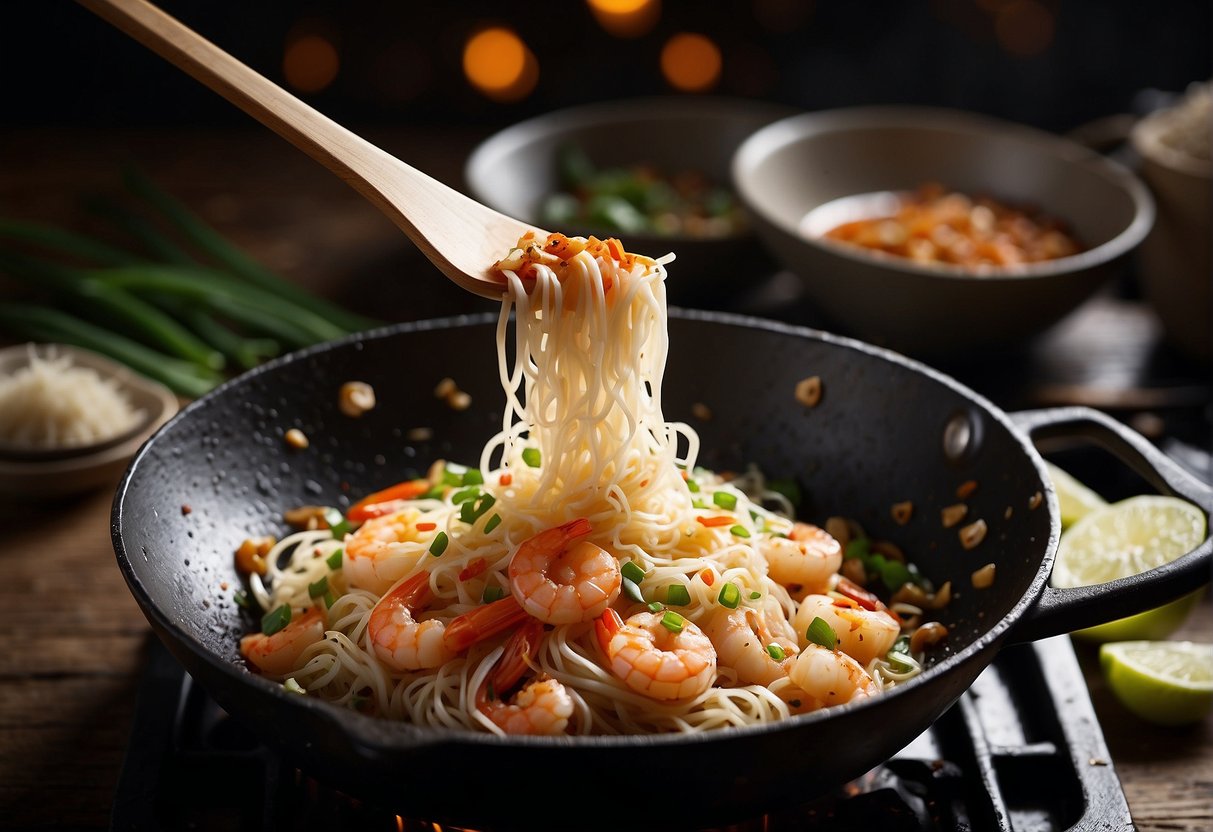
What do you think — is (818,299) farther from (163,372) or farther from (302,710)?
(302,710)

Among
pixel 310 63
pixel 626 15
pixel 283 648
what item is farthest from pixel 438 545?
pixel 310 63

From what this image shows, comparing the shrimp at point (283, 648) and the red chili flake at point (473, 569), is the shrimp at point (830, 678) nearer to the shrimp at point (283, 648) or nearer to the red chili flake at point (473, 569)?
the red chili flake at point (473, 569)

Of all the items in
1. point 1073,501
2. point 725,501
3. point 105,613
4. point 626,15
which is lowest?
point 105,613

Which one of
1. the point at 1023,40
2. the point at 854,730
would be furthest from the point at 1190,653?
the point at 1023,40

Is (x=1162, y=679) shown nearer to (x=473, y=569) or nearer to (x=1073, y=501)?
(x=1073, y=501)

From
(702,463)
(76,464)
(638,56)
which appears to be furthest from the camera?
(638,56)

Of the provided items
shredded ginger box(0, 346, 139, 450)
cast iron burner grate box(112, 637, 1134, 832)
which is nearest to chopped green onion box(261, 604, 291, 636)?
cast iron burner grate box(112, 637, 1134, 832)

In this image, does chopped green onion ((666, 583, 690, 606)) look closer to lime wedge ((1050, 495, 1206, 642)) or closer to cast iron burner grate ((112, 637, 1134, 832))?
cast iron burner grate ((112, 637, 1134, 832))
